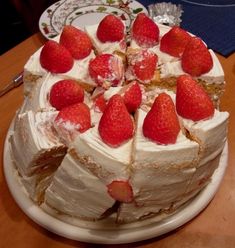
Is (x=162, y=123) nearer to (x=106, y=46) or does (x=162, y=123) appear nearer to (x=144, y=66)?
(x=144, y=66)

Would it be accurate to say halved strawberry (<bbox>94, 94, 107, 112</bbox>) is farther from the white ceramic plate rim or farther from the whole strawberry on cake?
the white ceramic plate rim

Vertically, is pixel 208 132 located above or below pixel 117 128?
below

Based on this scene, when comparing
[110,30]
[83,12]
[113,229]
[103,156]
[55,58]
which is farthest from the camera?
[83,12]

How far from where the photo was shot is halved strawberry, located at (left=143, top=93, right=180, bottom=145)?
3.61 feet

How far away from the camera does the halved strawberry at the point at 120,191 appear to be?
3.61 ft

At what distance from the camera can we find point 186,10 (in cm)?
201

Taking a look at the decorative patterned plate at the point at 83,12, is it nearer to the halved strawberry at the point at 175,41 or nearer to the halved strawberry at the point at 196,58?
the halved strawberry at the point at 175,41

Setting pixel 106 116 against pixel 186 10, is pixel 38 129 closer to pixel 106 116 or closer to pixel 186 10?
pixel 106 116

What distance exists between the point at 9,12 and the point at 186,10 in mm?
1226

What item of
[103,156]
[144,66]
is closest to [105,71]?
[144,66]

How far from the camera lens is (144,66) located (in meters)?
1.35

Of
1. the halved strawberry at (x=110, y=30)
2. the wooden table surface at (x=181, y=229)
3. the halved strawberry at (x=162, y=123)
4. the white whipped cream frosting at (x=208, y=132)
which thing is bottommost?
the wooden table surface at (x=181, y=229)

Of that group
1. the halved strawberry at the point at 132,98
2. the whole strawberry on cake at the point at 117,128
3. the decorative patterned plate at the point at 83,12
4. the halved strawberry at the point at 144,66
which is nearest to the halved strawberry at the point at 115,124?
the whole strawberry on cake at the point at 117,128

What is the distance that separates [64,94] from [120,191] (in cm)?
30
